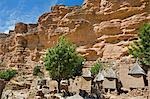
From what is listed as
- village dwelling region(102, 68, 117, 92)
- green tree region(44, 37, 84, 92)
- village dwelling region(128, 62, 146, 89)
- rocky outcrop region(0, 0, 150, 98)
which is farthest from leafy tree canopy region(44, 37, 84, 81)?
rocky outcrop region(0, 0, 150, 98)

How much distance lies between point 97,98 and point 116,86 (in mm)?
2970

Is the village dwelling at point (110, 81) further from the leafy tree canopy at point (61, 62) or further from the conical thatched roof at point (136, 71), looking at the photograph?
the leafy tree canopy at point (61, 62)

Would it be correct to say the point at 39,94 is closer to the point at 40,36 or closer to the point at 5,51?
the point at 40,36

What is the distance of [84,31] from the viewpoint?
74.0 meters

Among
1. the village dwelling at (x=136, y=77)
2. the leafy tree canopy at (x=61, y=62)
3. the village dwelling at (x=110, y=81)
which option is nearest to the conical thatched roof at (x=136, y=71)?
the village dwelling at (x=136, y=77)

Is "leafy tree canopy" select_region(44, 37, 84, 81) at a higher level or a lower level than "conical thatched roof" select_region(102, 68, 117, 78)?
higher

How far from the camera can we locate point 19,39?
8506 centimetres

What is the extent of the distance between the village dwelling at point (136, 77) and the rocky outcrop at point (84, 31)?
29.6 m

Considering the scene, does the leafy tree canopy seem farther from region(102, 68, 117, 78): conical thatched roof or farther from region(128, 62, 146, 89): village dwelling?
region(128, 62, 146, 89): village dwelling

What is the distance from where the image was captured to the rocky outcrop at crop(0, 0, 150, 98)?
67250mm

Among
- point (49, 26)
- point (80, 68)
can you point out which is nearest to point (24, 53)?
point (49, 26)

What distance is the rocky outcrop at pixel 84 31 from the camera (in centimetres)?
6725

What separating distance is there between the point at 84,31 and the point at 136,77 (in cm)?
4094

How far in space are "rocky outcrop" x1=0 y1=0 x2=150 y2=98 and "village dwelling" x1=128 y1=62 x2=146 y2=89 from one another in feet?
97.2
